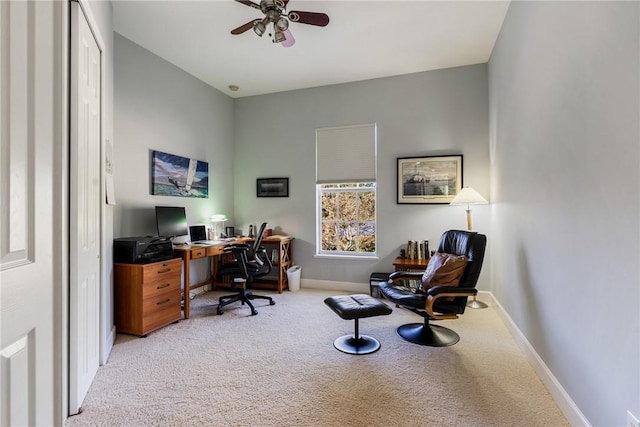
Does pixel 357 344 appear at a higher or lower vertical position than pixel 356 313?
lower

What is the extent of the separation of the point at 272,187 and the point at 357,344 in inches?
115

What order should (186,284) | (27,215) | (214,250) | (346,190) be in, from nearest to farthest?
(27,215) → (186,284) → (214,250) → (346,190)

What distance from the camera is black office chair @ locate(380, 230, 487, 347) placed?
99.0 inches

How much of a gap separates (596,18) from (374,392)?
2359 mm

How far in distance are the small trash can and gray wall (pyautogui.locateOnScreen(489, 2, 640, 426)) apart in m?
2.74

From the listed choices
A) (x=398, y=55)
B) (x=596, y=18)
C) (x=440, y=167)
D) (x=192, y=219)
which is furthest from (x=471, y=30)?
(x=192, y=219)

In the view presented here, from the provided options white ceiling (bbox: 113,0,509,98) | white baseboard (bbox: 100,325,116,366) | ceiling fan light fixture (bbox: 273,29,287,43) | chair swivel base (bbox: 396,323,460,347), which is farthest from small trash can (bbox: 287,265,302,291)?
ceiling fan light fixture (bbox: 273,29,287,43)

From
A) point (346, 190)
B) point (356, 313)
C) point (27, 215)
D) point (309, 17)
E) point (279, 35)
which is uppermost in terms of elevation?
point (309, 17)

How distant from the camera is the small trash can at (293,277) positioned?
4387 mm

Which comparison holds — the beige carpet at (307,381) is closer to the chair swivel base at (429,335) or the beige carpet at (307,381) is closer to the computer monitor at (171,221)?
the chair swivel base at (429,335)

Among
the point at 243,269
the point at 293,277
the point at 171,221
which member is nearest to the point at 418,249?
the point at 293,277

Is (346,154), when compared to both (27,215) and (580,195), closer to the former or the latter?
(580,195)

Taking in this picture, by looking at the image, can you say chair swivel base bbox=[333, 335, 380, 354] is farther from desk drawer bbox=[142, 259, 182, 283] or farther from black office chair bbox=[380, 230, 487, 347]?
desk drawer bbox=[142, 259, 182, 283]

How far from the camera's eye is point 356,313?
8.04 ft
